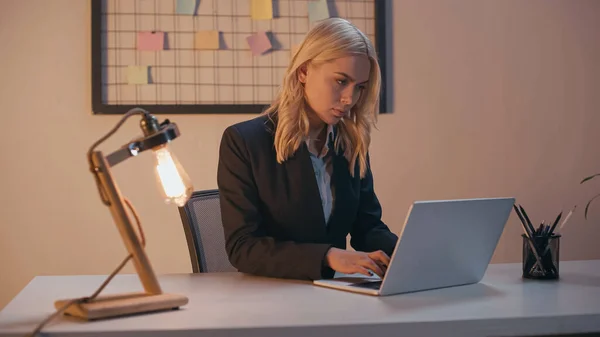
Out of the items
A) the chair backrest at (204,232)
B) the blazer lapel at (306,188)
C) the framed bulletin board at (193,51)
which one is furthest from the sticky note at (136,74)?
the blazer lapel at (306,188)

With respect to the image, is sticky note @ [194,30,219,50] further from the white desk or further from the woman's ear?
the white desk

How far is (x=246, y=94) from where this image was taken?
312cm

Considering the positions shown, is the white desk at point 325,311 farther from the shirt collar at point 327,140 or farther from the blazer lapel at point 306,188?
the shirt collar at point 327,140

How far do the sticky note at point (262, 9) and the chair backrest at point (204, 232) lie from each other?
1091 mm

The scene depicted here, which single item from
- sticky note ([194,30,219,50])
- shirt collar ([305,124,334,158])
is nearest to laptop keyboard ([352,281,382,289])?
shirt collar ([305,124,334,158])

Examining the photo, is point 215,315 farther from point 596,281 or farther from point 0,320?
point 596,281

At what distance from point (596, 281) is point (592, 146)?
180cm

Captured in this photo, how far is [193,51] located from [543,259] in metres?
1.78

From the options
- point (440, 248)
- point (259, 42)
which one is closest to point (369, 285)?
point (440, 248)

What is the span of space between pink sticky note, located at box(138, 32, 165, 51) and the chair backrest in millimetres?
1026

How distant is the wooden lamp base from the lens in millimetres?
1310

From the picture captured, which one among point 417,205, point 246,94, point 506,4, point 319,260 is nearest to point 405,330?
point 417,205

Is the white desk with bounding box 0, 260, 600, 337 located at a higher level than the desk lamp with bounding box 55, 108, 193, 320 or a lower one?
lower

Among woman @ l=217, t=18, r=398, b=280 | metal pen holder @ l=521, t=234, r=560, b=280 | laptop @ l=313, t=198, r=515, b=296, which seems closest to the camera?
laptop @ l=313, t=198, r=515, b=296
